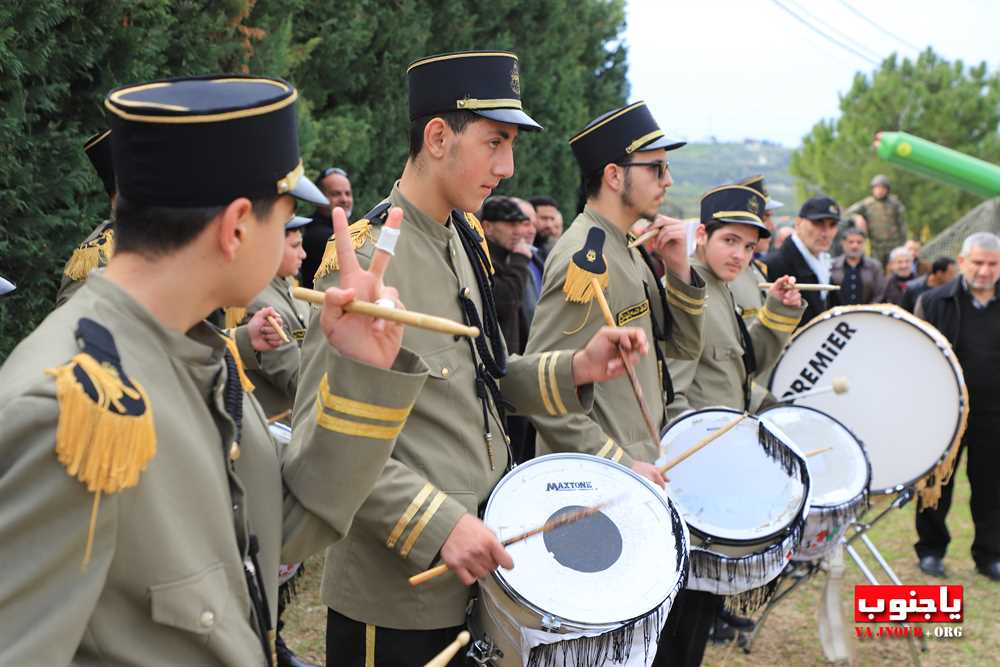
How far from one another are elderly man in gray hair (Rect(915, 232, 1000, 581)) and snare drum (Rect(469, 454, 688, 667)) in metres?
4.88

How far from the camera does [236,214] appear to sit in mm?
1608

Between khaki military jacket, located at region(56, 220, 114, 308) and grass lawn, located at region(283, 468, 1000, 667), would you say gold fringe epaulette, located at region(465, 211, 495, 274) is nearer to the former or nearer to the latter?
khaki military jacket, located at region(56, 220, 114, 308)

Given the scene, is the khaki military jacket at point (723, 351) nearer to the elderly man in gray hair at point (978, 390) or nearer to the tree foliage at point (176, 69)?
the elderly man in gray hair at point (978, 390)

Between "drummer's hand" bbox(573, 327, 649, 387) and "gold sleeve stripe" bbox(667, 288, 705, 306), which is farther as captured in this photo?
"gold sleeve stripe" bbox(667, 288, 705, 306)

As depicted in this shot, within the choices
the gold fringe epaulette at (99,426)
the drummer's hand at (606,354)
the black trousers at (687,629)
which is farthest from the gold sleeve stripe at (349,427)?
the black trousers at (687,629)

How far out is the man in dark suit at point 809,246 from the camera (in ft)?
24.2

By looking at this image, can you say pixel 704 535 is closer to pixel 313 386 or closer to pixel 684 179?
pixel 313 386

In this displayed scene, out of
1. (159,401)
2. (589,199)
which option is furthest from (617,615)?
(589,199)

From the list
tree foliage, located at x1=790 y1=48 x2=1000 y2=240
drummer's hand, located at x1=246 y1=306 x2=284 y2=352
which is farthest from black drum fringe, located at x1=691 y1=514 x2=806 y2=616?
tree foliage, located at x1=790 y1=48 x2=1000 y2=240

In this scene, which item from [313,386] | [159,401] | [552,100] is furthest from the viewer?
[552,100]

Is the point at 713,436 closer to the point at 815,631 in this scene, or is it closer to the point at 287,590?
the point at 287,590

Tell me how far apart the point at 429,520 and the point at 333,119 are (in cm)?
522

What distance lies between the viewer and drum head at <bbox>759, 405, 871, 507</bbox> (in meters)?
4.53

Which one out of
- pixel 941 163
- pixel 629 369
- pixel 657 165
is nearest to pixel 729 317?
pixel 657 165
